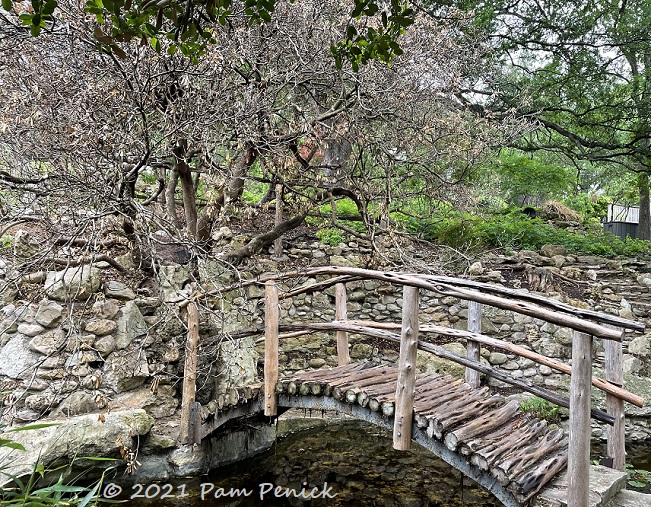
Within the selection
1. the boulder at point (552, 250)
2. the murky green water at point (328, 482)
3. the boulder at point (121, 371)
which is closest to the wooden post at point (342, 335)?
the murky green water at point (328, 482)

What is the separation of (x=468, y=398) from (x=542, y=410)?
3019mm

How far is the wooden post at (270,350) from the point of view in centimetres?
454

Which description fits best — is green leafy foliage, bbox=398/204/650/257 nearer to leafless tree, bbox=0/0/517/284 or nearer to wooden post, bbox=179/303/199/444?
leafless tree, bbox=0/0/517/284

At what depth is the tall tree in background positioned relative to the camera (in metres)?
7.72

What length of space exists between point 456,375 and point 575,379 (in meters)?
4.63

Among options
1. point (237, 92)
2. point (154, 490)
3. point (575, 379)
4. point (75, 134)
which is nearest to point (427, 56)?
point (237, 92)

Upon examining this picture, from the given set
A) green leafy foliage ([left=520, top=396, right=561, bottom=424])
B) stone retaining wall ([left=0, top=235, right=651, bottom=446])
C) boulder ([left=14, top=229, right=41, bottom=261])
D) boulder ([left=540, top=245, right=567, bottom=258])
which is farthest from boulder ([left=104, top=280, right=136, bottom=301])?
boulder ([left=540, top=245, right=567, bottom=258])

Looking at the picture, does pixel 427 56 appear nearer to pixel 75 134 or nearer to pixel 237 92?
pixel 237 92

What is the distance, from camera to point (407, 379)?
356 cm

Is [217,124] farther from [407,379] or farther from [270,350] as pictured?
[407,379]

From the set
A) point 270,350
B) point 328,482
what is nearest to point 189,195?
point 270,350

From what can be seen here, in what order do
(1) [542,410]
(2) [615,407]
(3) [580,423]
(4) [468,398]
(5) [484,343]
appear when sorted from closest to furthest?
(3) [580,423]
(2) [615,407]
(5) [484,343]
(4) [468,398]
(1) [542,410]

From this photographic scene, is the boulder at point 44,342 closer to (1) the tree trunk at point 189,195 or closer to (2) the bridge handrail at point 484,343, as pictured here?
(1) the tree trunk at point 189,195

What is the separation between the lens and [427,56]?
232 inches
